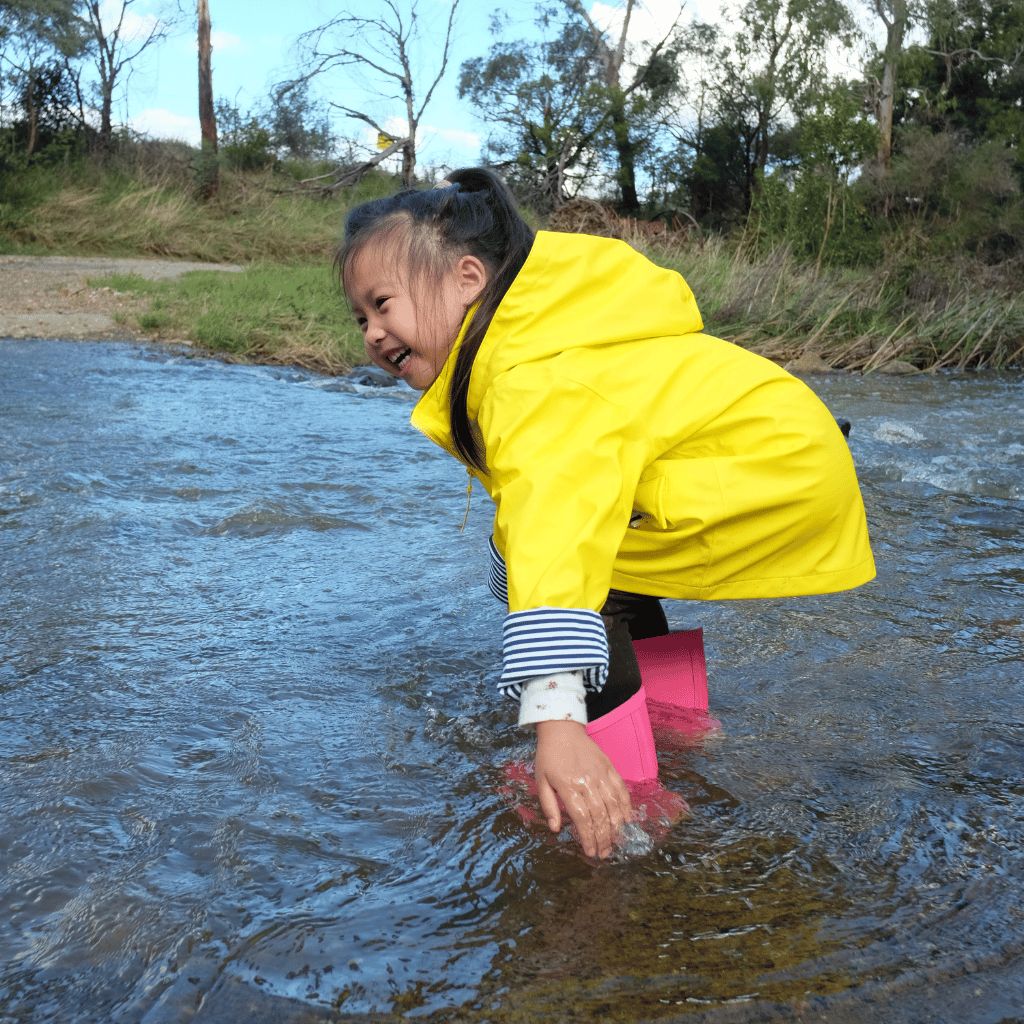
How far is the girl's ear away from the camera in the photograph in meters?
1.71

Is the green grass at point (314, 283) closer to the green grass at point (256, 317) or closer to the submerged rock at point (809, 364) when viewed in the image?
the green grass at point (256, 317)

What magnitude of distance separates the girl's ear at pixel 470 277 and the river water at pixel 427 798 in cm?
81

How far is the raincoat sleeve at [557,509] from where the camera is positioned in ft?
4.19

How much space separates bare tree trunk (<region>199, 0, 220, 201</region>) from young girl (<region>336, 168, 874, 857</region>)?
1635 cm

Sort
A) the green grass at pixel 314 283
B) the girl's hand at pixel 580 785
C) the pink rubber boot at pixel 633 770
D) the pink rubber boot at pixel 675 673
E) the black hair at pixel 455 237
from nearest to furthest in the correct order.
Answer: the girl's hand at pixel 580 785
the pink rubber boot at pixel 633 770
the black hair at pixel 455 237
the pink rubber boot at pixel 675 673
the green grass at pixel 314 283

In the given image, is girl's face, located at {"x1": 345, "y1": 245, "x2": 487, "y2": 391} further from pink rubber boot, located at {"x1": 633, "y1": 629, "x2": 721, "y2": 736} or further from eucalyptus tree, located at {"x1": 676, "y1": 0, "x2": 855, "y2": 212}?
eucalyptus tree, located at {"x1": 676, "y1": 0, "x2": 855, "y2": 212}

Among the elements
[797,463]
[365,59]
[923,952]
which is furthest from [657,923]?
[365,59]

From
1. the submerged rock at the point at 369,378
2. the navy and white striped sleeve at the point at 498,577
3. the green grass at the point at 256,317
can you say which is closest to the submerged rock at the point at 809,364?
the submerged rock at the point at 369,378

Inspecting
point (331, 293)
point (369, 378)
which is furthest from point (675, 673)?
point (331, 293)

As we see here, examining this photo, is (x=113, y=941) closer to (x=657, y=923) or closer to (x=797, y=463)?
(x=657, y=923)

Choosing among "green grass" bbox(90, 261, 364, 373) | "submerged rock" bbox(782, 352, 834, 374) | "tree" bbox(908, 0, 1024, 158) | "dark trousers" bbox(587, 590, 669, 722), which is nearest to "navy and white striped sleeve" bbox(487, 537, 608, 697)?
"dark trousers" bbox(587, 590, 669, 722)

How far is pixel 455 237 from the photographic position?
171 centimetres

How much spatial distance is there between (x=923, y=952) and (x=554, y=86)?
878 inches

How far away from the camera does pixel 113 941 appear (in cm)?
120
